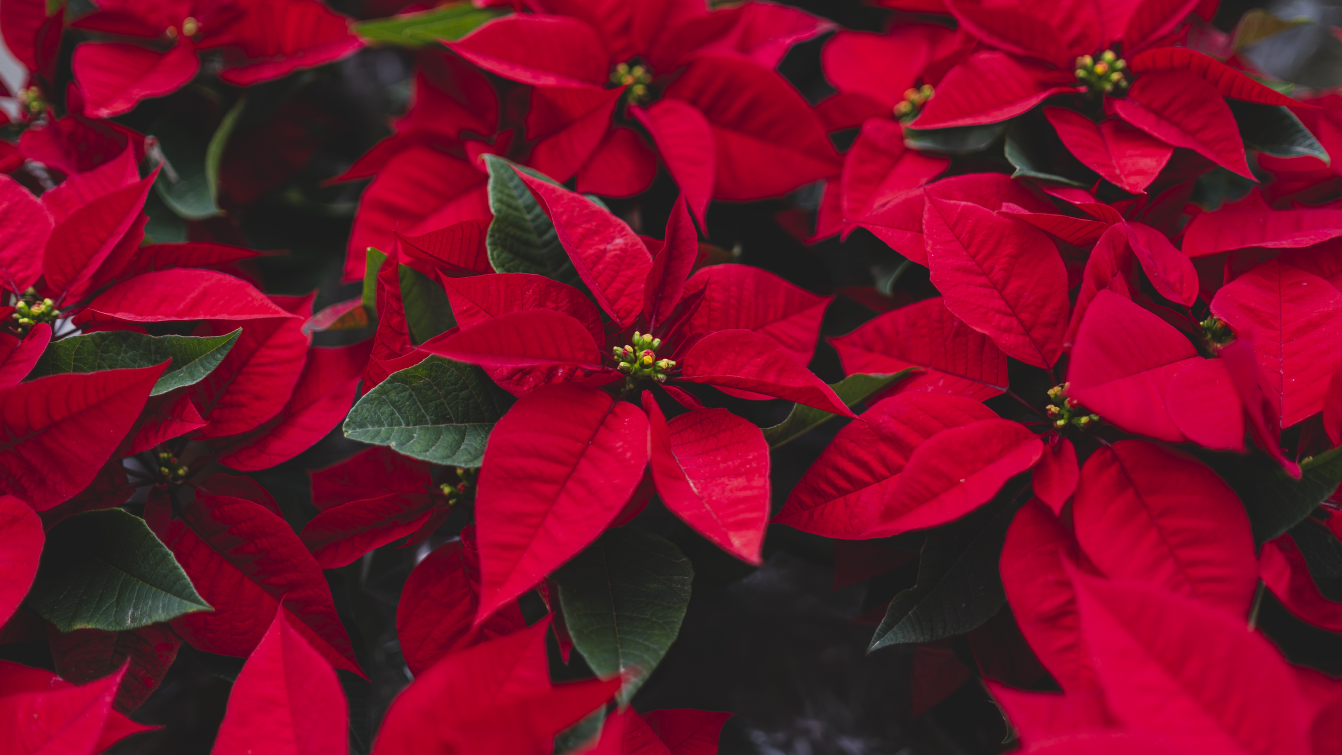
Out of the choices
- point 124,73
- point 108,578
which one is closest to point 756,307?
point 108,578

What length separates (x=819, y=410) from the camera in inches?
17.6

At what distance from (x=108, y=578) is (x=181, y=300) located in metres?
0.17

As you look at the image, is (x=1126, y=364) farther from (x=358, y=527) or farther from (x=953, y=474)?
(x=358, y=527)

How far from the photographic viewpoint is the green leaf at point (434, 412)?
39 cm

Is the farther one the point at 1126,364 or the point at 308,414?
the point at 308,414

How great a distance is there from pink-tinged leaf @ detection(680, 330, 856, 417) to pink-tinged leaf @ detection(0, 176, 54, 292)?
1.35 feet

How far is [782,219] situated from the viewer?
25.5 inches

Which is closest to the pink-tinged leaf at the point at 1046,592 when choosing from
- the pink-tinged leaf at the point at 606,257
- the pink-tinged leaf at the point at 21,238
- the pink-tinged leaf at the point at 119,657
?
the pink-tinged leaf at the point at 606,257

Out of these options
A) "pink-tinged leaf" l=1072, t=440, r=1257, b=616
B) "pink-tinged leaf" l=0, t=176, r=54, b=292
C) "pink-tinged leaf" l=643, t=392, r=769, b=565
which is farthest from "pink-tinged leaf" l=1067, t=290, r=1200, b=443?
"pink-tinged leaf" l=0, t=176, r=54, b=292

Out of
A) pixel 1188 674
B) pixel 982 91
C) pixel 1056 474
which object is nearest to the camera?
pixel 1188 674

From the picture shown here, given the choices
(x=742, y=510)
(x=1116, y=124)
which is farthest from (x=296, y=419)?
(x=1116, y=124)

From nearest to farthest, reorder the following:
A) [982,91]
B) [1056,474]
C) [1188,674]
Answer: [1188,674]
[1056,474]
[982,91]

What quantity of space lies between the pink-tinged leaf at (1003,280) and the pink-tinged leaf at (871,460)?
46mm

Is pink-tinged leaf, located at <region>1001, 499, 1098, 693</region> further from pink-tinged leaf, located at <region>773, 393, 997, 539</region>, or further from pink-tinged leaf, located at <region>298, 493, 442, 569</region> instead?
pink-tinged leaf, located at <region>298, 493, 442, 569</region>
